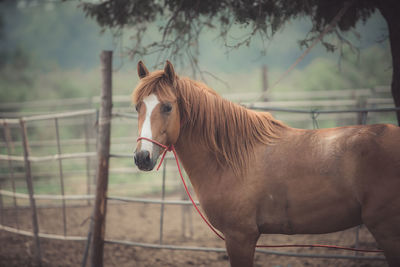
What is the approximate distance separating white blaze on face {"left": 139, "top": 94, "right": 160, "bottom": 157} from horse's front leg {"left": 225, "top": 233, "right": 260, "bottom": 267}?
91 cm

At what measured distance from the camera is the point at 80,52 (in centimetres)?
4250

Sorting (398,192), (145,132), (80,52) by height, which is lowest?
(398,192)

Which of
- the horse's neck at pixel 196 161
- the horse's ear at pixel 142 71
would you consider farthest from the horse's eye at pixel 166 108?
the horse's ear at pixel 142 71

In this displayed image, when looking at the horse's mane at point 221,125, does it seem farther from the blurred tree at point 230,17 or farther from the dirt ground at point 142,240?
the dirt ground at point 142,240

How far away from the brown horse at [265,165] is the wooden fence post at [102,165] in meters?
1.29

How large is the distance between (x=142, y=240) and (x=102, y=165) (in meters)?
2.26

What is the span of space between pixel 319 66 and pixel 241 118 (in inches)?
808

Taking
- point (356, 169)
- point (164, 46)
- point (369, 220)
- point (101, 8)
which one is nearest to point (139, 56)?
point (164, 46)

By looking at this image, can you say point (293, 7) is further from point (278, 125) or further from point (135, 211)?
point (135, 211)

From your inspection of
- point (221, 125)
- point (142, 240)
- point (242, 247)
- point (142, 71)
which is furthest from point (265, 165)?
point (142, 240)

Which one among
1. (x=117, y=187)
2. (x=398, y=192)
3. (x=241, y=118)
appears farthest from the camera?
(x=117, y=187)

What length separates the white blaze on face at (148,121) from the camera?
2.02 metres

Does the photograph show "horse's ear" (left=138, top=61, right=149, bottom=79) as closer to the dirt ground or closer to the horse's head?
the horse's head

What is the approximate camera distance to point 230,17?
353 cm
